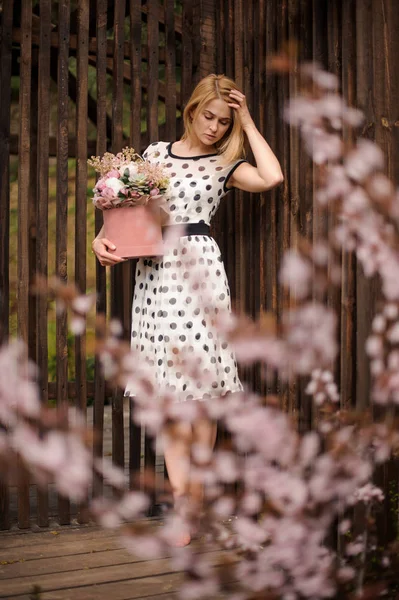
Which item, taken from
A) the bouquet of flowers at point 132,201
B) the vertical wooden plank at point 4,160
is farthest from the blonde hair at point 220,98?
the vertical wooden plank at point 4,160

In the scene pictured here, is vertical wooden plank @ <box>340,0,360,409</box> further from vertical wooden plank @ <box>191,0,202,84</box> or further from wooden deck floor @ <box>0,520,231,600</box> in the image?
vertical wooden plank @ <box>191,0,202,84</box>

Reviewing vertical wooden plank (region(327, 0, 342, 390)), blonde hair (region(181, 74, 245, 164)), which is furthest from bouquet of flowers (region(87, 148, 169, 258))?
vertical wooden plank (region(327, 0, 342, 390))

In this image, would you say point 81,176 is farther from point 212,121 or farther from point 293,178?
point 293,178

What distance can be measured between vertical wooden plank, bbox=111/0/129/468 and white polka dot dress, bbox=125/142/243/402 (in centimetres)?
30

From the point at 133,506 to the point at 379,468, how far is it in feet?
4.21

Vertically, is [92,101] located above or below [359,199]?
above

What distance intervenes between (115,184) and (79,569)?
1.33 m

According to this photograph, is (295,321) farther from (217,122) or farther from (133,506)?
(217,122)

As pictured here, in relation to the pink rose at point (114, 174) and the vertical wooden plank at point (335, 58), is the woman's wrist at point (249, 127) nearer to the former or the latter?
the vertical wooden plank at point (335, 58)

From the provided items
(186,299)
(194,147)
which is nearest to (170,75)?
(194,147)

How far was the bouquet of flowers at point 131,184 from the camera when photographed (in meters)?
2.87

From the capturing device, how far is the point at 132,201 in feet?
9.46

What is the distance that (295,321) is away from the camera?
1.28m

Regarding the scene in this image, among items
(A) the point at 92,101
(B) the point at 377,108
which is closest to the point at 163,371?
(B) the point at 377,108
